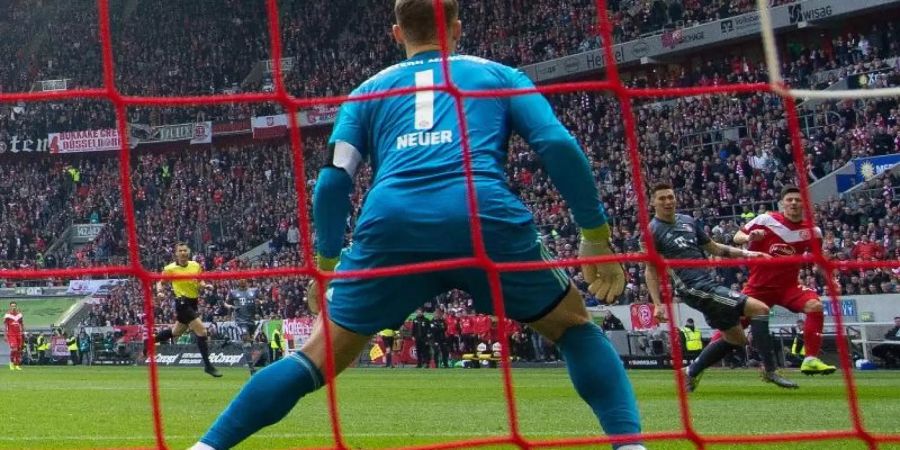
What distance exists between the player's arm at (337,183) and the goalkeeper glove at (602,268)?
29.9 inches

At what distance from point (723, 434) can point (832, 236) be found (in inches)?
440

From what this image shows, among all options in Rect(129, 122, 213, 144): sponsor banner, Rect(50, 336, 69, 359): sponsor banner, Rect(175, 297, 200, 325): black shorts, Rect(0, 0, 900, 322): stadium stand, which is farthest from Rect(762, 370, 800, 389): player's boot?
Rect(129, 122, 213, 144): sponsor banner

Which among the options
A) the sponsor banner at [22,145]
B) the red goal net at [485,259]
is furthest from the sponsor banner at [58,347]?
the red goal net at [485,259]

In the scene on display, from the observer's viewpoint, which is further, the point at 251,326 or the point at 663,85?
the point at 663,85

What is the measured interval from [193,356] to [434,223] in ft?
79.0

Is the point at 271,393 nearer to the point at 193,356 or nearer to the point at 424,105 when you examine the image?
the point at 424,105

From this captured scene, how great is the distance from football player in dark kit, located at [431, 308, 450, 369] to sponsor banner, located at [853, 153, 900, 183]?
25.1ft

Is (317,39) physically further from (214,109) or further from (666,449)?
(666,449)

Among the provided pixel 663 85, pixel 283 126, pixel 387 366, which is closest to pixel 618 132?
pixel 663 85

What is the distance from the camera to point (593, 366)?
13.3 ft

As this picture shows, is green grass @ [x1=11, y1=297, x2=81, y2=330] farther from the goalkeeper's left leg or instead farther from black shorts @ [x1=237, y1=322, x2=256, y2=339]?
the goalkeeper's left leg

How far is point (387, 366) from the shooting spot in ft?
77.2

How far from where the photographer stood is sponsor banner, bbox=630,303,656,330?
1991 centimetres

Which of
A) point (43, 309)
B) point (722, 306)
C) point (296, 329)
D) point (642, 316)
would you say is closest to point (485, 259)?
point (722, 306)
